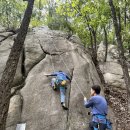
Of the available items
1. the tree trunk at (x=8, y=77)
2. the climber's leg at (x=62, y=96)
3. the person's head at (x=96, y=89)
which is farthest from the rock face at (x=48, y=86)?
the person's head at (x=96, y=89)

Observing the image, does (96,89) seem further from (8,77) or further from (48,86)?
(48,86)

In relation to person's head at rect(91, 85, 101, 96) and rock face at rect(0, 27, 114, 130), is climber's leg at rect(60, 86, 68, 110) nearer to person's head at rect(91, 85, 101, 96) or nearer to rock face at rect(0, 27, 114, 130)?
rock face at rect(0, 27, 114, 130)

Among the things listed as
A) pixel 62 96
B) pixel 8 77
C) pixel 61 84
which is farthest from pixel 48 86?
pixel 8 77

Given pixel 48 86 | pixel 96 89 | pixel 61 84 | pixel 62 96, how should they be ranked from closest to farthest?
1. pixel 96 89
2. pixel 62 96
3. pixel 61 84
4. pixel 48 86

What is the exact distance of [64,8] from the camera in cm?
2225

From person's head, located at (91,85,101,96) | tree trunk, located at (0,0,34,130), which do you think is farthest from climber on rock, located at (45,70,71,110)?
tree trunk, located at (0,0,34,130)

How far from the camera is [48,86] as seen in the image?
13852 mm

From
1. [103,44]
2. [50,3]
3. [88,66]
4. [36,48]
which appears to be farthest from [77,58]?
[50,3]

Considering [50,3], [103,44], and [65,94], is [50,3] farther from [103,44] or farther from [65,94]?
[65,94]

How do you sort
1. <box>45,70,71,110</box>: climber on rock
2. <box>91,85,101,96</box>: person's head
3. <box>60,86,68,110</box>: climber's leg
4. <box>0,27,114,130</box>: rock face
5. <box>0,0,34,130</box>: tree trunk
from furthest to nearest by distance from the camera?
1. <box>45,70,71,110</box>: climber on rock
2. <box>60,86,68,110</box>: climber's leg
3. <box>0,27,114,130</box>: rock face
4. <box>91,85,101,96</box>: person's head
5. <box>0,0,34,130</box>: tree trunk

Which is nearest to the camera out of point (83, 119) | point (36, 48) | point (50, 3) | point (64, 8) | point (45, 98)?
point (83, 119)

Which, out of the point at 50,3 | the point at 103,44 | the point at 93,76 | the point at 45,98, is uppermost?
the point at 50,3

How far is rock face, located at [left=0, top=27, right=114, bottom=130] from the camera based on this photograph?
1185 centimetres

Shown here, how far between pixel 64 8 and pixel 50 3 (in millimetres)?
19030
